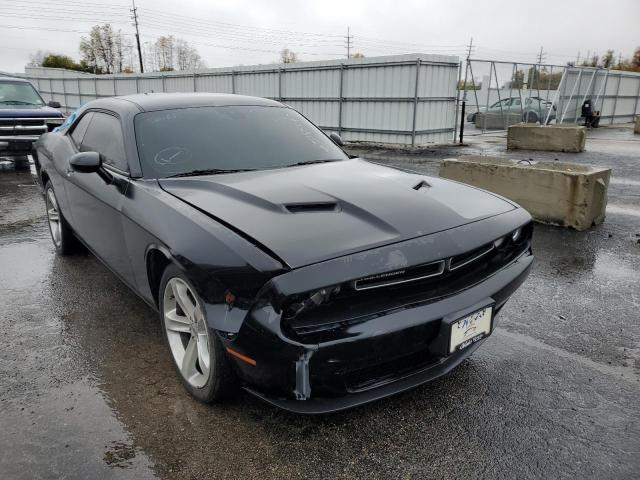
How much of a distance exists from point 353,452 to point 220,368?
27.8 inches

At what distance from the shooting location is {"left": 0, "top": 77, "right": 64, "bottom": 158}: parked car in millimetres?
10641

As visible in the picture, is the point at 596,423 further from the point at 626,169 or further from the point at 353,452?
the point at 626,169

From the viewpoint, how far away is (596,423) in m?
2.46

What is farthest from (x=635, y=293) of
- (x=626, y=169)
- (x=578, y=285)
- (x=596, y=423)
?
(x=626, y=169)

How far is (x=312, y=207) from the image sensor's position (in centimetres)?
252

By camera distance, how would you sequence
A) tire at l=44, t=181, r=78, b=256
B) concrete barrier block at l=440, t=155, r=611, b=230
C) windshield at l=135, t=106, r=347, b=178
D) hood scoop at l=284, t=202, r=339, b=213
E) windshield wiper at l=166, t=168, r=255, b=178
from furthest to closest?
concrete barrier block at l=440, t=155, r=611, b=230 → tire at l=44, t=181, r=78, b=256 → windshield at l=135, t=106, r=347, b=178 → windshield wiper at l=166, t=168, r=255, b=178 → hood scoop at l=284, t=202, r=339, b=213

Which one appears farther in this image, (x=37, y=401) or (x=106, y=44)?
(x=106, y=44)

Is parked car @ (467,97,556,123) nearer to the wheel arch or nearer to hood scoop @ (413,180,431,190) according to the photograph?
hood scoop @ (413,180,431,190)

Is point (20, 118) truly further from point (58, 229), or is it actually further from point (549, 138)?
point (549, 138)

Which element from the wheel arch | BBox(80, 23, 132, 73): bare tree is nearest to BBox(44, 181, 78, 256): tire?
the wheel arch

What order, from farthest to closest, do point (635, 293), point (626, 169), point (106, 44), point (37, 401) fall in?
point (106, 44) < point (626, 169) < point (635, 293) < point (37, 401)

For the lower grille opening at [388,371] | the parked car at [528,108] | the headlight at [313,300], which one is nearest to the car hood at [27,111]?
the headlight at [313,300]

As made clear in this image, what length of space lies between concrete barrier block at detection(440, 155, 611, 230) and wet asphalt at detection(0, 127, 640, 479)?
6.34 ft

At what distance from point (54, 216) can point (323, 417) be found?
12.8 feet
